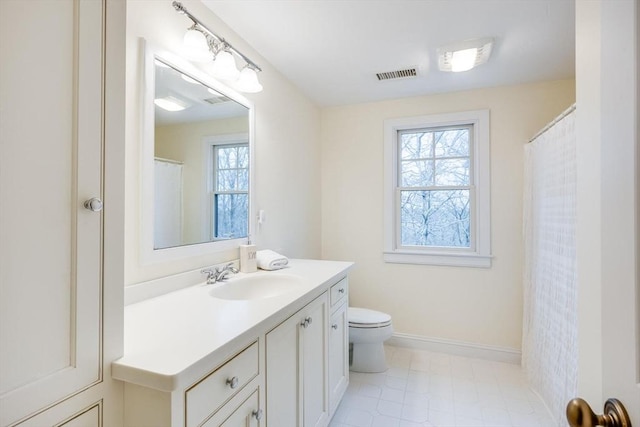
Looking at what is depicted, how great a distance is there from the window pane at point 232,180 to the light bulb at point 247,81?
475 millimetres

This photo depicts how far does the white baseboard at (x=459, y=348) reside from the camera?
8.56ft

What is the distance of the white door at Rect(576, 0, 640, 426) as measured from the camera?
18.1 inches

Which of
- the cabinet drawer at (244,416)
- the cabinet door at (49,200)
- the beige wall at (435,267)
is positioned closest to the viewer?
the cabinet door at (49,200)

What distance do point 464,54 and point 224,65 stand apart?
4.99 ft

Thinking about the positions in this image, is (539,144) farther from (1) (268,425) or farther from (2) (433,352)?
(1) (268,425)

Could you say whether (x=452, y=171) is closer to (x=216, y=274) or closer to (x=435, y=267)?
(x=435, y=267)

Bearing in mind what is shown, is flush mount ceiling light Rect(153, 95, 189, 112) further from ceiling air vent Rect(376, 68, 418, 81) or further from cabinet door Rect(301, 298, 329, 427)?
ceiling air vent Rect(376, 68, 418, 81)

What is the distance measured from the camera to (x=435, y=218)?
9.53ft

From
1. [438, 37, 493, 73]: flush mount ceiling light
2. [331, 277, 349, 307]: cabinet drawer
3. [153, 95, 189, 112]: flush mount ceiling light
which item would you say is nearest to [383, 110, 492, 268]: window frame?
[438, 37, 493, 73]: flush mount ceiling light

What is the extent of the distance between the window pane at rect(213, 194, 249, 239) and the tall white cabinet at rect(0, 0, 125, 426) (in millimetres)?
983

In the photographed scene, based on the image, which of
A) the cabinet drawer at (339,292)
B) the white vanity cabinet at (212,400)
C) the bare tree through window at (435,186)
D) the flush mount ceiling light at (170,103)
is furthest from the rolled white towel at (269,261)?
Result: the bare tree through window at (435,186)

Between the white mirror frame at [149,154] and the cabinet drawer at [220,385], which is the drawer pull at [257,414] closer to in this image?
the cabinet drawer at [220,385]

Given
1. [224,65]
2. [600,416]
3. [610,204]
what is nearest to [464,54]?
[224,65]

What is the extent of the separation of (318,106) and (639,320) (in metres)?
2.97
